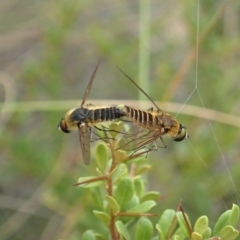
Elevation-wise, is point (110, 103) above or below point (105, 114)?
below

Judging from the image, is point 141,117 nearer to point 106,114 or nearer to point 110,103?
point 106,114

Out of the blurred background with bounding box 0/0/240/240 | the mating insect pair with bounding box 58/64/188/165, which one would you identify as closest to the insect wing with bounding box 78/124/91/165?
the mating insect pair with bounding box 58/64/188/165

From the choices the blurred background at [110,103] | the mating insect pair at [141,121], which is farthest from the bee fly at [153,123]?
the blurred background at [110,103]

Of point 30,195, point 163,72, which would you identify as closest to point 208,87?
point 163,72

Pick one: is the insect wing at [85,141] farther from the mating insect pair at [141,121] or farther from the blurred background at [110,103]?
the blurred background at [110,103]

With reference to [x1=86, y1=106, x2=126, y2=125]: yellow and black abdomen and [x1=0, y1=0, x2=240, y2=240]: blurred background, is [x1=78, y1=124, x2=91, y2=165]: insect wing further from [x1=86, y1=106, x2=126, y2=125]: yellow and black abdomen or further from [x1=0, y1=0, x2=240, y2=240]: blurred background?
[x1=0, y1=0, x2=240, y2=240]: blurred background

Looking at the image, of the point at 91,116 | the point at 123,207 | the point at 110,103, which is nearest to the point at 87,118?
the point at 91,116
